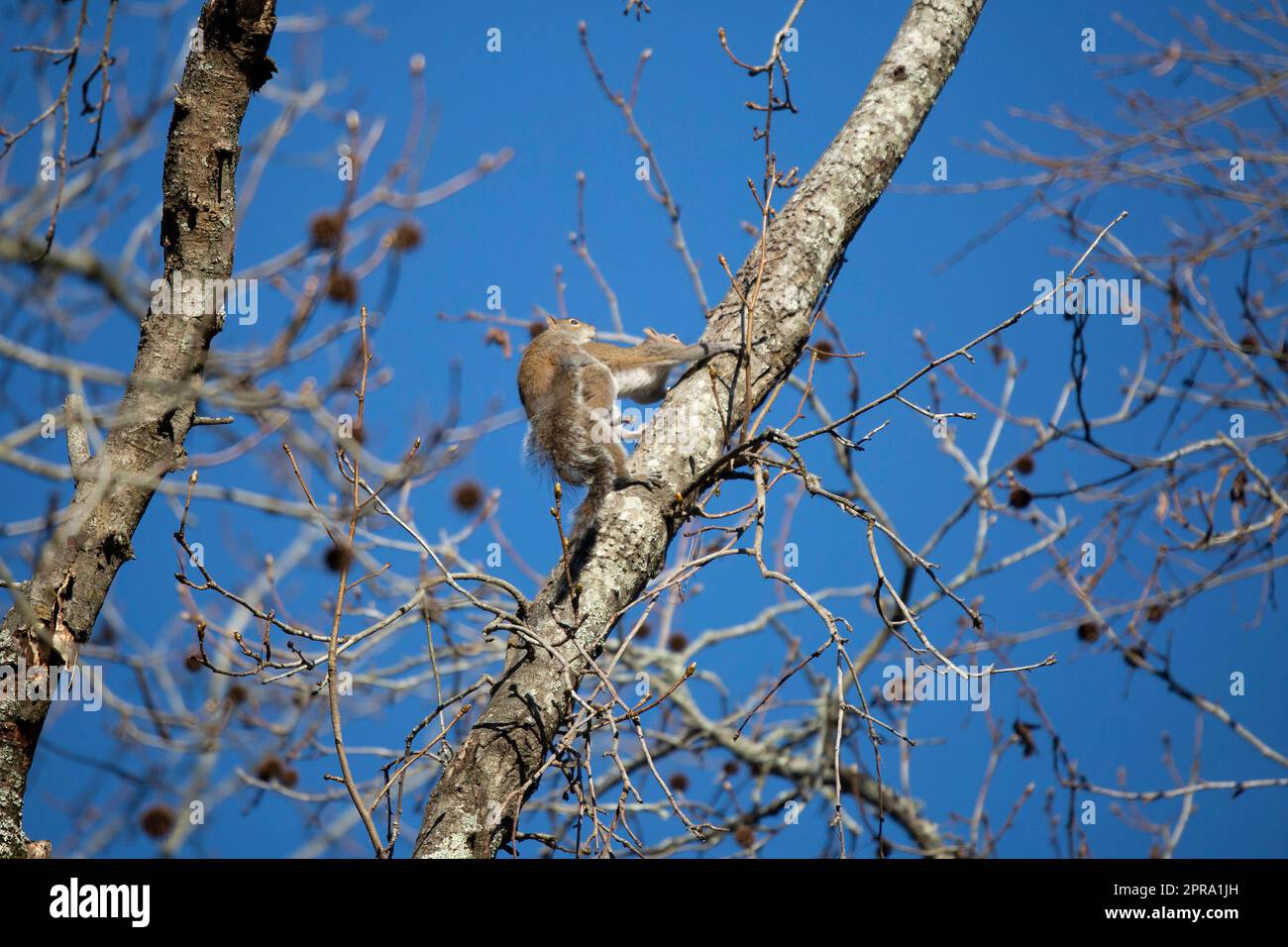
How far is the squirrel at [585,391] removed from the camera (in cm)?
432

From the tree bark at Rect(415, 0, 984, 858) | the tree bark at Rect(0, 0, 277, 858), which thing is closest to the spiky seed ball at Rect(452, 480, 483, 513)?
the tree bark at Rect(415, 0, 984, 858)

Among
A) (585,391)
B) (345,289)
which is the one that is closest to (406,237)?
(345,289)

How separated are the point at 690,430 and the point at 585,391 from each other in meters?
1.79

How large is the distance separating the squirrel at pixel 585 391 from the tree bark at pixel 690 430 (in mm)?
599

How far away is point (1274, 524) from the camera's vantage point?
466 cm

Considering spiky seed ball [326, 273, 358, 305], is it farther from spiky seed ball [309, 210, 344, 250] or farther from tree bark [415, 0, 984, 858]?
tree bark [415, 0, 984, 858]

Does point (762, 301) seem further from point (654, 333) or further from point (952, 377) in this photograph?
point (952, 377)

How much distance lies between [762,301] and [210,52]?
181 centimetres

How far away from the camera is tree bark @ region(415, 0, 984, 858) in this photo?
2656 millimetres

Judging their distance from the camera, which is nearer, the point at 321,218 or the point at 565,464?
the point at 321,218

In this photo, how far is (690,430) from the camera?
11.1 feet

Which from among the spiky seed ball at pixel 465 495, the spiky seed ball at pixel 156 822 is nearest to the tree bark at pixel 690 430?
the spiky seed ball at pixel 465 495

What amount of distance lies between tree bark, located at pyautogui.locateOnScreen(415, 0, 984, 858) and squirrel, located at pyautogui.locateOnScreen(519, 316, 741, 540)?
0.60 m
